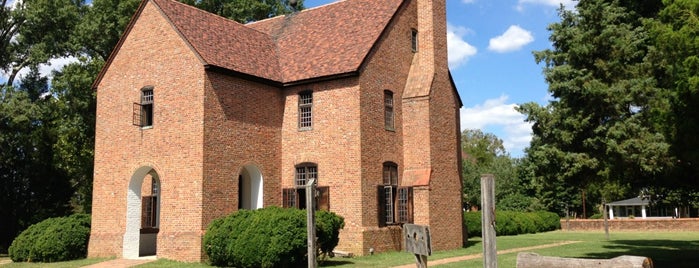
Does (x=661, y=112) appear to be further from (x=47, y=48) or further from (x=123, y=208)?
(x=47, y=48)

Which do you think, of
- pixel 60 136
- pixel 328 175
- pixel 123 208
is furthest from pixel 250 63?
pixel 60 136

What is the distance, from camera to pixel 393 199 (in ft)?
72.5

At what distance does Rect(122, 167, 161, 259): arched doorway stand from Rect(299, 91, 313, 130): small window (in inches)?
226

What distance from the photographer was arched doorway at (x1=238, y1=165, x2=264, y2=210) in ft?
71.3

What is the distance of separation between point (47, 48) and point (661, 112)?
28.3m

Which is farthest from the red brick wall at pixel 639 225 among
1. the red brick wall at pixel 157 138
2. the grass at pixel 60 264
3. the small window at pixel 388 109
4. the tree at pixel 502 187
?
the grass at pixel 60 264

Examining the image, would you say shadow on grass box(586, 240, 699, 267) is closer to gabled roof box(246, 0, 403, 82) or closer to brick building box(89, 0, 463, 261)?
brick building box(89, 0, 463, 261)

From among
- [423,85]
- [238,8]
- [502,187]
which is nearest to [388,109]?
[423,85]

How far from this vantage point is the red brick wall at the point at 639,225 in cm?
4094

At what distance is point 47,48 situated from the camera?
30406 millimetres

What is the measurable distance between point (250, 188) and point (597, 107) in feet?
40.6

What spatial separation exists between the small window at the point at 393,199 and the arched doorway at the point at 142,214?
8440 mm

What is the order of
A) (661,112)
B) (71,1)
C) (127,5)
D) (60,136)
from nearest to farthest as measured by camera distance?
(661,112) → (127,5) → (71,1) → (60,136)

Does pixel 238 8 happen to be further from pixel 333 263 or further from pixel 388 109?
pixel 333 263
